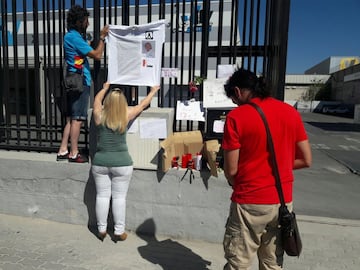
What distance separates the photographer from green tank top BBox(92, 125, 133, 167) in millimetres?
3424

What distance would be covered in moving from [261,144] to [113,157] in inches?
71.8

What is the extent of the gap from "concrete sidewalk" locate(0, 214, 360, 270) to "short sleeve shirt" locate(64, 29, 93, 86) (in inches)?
78.8

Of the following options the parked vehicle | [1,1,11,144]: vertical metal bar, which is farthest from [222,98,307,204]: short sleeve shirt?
the parked vehicle

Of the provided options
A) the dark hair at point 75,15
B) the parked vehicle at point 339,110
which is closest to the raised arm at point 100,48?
the dark hair at point 75,15

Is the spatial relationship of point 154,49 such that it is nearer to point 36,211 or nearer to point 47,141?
point 47,141

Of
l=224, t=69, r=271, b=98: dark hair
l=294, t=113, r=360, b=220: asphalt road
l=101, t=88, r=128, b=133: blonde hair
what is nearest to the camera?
l=224, t=69, r=271, b=98: dark hair

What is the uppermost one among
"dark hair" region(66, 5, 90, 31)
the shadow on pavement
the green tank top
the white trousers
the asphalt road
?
"dark hair" region(66, 5, 90, 31)

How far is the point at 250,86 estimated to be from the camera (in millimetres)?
2225

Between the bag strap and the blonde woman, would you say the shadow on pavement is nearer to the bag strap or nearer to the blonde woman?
the blonde woman

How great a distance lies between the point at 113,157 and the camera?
11.3 ft

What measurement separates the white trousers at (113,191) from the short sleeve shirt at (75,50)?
1250 mm

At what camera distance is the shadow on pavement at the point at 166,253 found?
130 inches

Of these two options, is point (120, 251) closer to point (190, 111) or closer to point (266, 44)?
point (190, 111)

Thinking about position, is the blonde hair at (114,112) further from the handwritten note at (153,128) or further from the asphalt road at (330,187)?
the asphalt road at (330,187)
